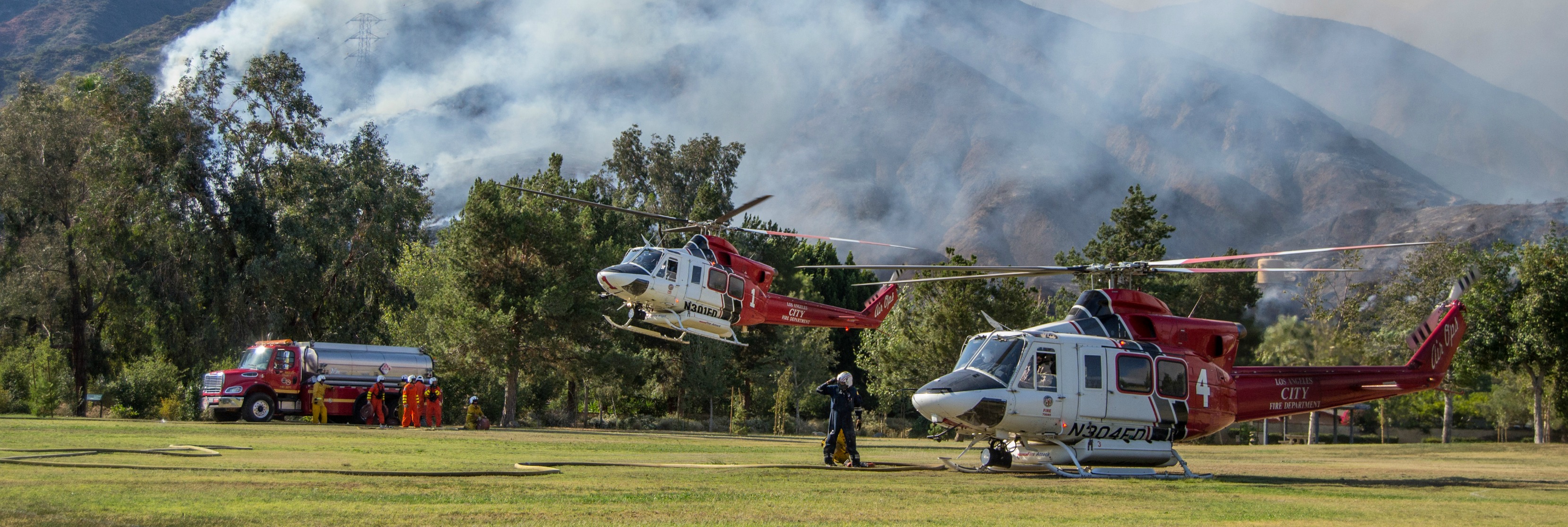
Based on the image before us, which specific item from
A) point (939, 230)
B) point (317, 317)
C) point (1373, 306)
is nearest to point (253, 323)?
point (317, 317)

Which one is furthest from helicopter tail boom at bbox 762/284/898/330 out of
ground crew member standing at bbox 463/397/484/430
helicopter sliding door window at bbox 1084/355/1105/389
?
helicopter sliding door window at bbox 1084/355/1105/389

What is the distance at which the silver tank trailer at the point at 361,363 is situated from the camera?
3088cm

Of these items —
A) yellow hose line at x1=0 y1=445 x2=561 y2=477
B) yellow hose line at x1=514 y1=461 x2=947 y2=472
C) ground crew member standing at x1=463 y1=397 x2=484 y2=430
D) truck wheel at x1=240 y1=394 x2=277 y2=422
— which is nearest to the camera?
yellow hose line at x1=0 y1=445 x2=561 y2=477

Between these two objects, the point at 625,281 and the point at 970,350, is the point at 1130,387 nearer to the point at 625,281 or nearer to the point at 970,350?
the point at 970,350

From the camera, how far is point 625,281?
22.4 meters

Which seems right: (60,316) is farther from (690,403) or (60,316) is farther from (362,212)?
(690,403)

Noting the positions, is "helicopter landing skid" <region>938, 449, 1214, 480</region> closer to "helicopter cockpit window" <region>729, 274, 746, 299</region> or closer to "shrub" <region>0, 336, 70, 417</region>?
"helicopter cockpit window" <region>729, 274, 746, 299</region>

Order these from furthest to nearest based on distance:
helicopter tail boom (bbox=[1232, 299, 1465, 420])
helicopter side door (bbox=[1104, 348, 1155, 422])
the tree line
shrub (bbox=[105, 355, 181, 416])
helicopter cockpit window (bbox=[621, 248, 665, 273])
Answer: the tree line
shrub (bbox=[105, 355, 181, 416])
helicopter cockpit window (bbox=[621, 248, 665, 273])
helicopter tail boom (bbox=[1232, 299, 1465, 420])
helicopter side door (bbox=[1104, 348, 1155, 422])

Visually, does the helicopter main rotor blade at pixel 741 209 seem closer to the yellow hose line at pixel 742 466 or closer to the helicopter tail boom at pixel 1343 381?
the yellow hose line at pixel 742 466

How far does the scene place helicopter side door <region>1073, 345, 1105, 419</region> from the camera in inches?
571

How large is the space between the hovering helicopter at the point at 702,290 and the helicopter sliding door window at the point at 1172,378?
25.3ft

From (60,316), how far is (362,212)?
13.0 m

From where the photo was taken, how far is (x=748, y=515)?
8281 mm

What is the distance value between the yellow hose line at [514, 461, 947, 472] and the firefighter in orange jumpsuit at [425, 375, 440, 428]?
15.7m
